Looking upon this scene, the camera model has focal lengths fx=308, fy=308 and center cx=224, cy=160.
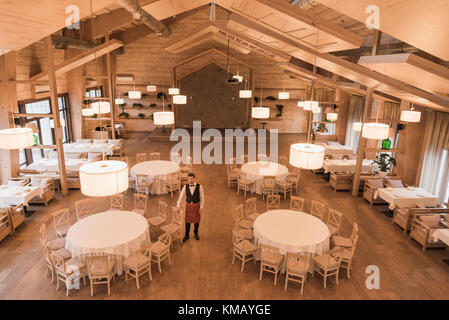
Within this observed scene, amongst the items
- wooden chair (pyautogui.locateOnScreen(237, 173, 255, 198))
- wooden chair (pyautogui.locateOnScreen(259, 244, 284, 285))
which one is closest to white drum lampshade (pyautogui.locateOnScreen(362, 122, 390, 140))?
wooden chair (pyautogui.locateOnScreen(259, 244, 284, 285))

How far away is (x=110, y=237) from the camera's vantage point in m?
5.59

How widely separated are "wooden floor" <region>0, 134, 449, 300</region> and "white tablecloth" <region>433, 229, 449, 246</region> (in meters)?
0.46

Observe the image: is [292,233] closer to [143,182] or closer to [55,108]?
[143,182]

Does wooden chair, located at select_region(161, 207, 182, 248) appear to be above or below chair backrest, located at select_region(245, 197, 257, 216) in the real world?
below

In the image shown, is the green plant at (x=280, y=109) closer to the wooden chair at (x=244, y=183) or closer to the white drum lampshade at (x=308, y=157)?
the wooden chair at (x=244, y=183)

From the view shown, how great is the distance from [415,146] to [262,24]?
20.1 feet

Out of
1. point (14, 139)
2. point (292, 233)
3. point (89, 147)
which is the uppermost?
point (14, 139)

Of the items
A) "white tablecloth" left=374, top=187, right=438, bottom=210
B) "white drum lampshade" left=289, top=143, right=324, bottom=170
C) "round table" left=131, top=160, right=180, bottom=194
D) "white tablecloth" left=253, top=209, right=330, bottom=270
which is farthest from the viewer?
"round table" left=131, top=160, right=180, bottom=194

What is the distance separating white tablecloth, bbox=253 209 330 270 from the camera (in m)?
5.58

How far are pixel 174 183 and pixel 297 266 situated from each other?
16.3ft

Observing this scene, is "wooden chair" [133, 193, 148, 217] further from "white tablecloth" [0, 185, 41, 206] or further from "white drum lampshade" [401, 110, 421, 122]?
"white drum lampshade" [401, 110, 421, 122]

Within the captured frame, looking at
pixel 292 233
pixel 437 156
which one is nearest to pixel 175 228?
pixel 292 233

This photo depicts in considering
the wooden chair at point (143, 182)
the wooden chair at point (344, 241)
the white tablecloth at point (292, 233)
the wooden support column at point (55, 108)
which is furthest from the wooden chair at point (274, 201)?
the wooden support column at point (55, 108)

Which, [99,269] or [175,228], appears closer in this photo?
[99,269]
